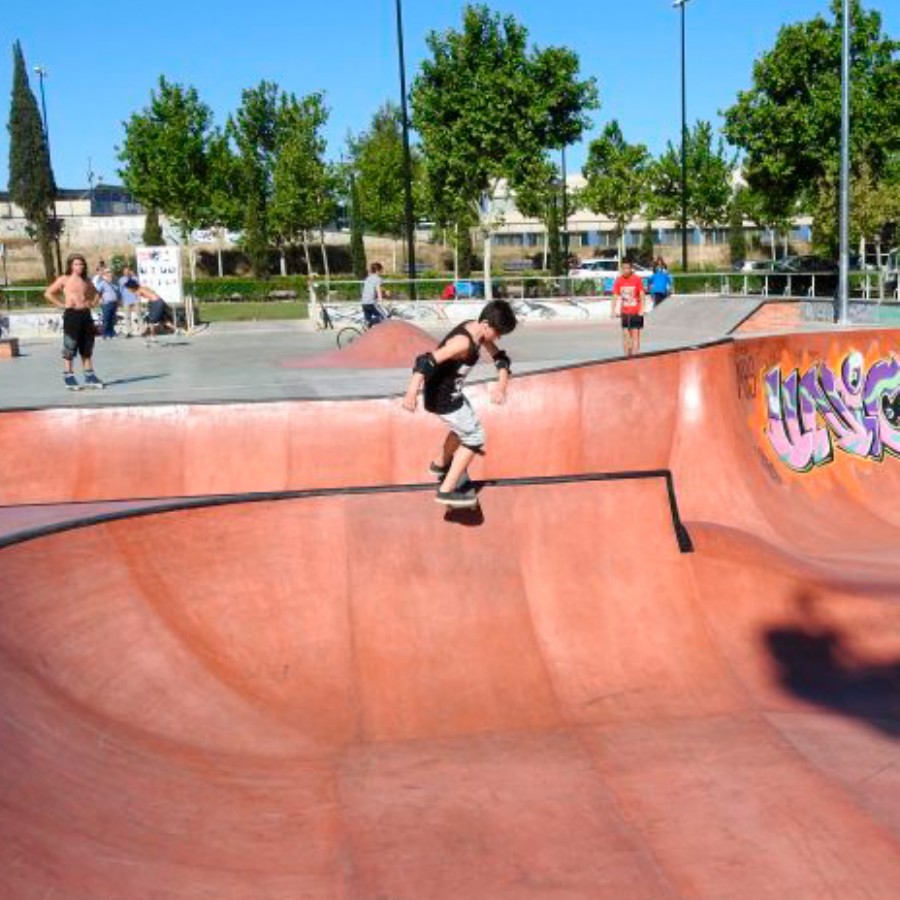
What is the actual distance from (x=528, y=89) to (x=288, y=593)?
34.5m

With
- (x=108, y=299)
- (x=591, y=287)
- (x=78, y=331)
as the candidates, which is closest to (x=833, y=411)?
(x=78, y=331)

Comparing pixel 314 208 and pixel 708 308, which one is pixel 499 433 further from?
pixel 314 208

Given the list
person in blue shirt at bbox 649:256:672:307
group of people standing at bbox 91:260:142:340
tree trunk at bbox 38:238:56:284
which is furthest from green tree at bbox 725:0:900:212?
tree trunk at bbox 38:238:56:284

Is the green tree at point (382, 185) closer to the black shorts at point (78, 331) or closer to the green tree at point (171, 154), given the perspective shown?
the green tree at point (171, 154)

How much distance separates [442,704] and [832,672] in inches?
97.3

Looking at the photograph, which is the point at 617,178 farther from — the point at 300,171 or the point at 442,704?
the point at 442,704

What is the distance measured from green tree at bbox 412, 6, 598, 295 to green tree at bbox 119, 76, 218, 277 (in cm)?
1127

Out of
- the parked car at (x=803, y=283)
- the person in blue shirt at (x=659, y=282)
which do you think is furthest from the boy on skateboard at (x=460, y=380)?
the parked car at (x=803, y=283)

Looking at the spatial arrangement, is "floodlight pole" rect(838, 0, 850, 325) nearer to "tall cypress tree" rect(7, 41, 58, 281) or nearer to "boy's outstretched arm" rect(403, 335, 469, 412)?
"boy's outstretched arm" rect(403, 335, 469, 412)

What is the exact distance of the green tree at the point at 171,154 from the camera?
44500 mm

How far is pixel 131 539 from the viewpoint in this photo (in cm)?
Answer: 591

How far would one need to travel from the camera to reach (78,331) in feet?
41.5

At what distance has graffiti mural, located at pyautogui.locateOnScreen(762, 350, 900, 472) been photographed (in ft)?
36.8

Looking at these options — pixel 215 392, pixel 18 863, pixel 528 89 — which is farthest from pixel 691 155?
pixel 18 863
